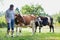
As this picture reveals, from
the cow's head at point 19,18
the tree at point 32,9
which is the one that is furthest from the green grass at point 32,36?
the tree at point 32,9

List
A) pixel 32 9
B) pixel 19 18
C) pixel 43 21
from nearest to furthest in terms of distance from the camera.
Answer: pixel 32 9 → pixel 19 18 → pixel 43 21

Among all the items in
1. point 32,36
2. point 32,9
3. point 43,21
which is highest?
point 32,9

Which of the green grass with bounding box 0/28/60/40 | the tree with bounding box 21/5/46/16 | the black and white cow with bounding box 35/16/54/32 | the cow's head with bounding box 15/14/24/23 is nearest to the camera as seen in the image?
the green grass with bounding box 0/28/60/40

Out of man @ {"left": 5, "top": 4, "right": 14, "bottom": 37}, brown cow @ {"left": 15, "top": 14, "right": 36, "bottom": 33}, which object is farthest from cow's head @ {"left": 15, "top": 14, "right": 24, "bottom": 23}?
man @ {"left": 5, "top": 4, "right": 14, "bottom": 37}

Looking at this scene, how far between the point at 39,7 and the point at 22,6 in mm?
357

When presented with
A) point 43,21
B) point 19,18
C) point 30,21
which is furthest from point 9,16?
point 43,21

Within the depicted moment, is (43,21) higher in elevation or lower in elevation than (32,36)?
higher

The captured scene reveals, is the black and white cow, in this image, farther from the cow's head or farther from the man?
the man

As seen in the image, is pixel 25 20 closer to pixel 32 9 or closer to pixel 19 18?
pixel 19 18

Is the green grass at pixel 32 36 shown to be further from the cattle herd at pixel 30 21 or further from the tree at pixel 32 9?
the tree at pixel 32 9

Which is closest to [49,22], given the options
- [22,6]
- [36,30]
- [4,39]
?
[36,30]

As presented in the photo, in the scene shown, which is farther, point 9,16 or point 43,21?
point 43,21

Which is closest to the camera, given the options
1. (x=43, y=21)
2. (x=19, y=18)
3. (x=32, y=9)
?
(x=32, y=9)

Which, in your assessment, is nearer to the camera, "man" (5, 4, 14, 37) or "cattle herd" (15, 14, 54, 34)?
"man" (5, 4, 14, 37)
